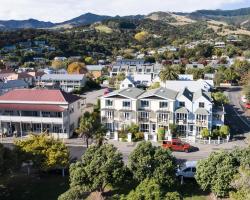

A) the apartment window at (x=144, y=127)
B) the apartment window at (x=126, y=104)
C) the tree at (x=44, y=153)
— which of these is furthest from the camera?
the apartment window at (x=144, y=127)

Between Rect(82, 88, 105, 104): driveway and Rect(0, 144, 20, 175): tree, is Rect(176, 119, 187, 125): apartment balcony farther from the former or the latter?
Rect(82, 88, 105, 104): driveway

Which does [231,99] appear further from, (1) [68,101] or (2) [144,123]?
(1) [68,101]

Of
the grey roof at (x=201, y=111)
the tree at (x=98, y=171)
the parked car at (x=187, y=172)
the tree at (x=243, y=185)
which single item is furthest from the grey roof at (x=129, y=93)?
the tree at (x=243, y=185)

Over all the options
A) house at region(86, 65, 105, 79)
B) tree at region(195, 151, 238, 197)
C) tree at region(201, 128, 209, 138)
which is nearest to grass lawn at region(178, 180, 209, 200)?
tree at region(195, 151, 238, 197)

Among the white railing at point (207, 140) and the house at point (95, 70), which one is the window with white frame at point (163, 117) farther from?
the house at point (95, 70)

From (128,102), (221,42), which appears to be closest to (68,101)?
(128,102)
